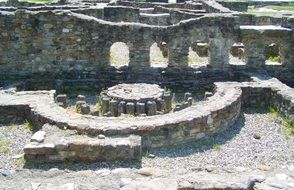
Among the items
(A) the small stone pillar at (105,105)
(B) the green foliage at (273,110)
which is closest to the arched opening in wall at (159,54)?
(A) the small stone pillar at (105,105)

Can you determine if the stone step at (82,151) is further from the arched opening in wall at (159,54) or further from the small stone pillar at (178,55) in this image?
the arched opening in wall at (159,54)

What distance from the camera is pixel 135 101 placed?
16.0 meters

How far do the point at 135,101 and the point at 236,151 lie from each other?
431cm

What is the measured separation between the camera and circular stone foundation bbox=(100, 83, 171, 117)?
52.0 feet

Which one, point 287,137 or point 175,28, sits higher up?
point 175,28

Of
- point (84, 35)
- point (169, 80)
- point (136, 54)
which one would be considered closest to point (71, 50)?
point (84, 35)

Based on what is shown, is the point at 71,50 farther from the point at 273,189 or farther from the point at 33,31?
the point at 273,189

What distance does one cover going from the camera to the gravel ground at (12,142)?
12273 millimetres

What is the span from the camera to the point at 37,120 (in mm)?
14344

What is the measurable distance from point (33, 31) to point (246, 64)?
9.03 metres

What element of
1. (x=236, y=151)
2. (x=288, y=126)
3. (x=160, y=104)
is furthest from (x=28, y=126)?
(x=288, y=126)

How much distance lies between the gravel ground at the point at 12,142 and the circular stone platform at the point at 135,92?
3.55 m

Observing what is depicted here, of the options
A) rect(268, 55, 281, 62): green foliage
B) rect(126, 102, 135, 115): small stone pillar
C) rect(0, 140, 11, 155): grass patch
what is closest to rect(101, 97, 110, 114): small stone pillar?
rect(126, 102, 135, 115): small stone pillar

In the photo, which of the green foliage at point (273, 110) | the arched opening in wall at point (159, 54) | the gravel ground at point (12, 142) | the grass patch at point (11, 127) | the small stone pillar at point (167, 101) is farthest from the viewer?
the arched opening in wall at point (159, 54)
